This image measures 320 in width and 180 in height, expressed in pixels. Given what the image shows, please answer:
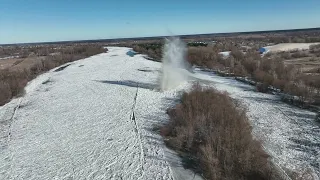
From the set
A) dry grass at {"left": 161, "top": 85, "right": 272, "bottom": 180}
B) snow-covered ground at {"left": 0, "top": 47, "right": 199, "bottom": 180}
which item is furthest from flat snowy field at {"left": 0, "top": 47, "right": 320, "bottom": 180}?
dry grass at {"left": 161, "top": 85, "right": 272, "bottom": 180}

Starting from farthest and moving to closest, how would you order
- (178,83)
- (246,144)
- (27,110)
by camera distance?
(178,83), (27,110), (246,144)

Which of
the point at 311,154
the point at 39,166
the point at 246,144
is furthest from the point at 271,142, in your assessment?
the point at 39,166

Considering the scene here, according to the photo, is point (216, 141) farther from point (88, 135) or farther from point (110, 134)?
point (88, 135)

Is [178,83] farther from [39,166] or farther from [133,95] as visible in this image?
[39,166]

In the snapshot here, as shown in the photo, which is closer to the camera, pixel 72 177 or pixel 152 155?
pixel 72 177

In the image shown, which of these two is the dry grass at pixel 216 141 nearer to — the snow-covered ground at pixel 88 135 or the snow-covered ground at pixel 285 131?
the snow-covered ground at pixel 88 135

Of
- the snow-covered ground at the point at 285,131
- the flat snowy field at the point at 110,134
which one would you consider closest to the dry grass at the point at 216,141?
the flat snowy field at the point at 110,134

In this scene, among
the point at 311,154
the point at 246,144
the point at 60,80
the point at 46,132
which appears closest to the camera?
the point at 246,144

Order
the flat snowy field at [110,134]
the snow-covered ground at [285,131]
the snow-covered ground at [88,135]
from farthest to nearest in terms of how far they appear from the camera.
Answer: the snow-covered ground at [285,131]
the flat snowy field at [110,134]
the snow-covered ground at [88,135]
